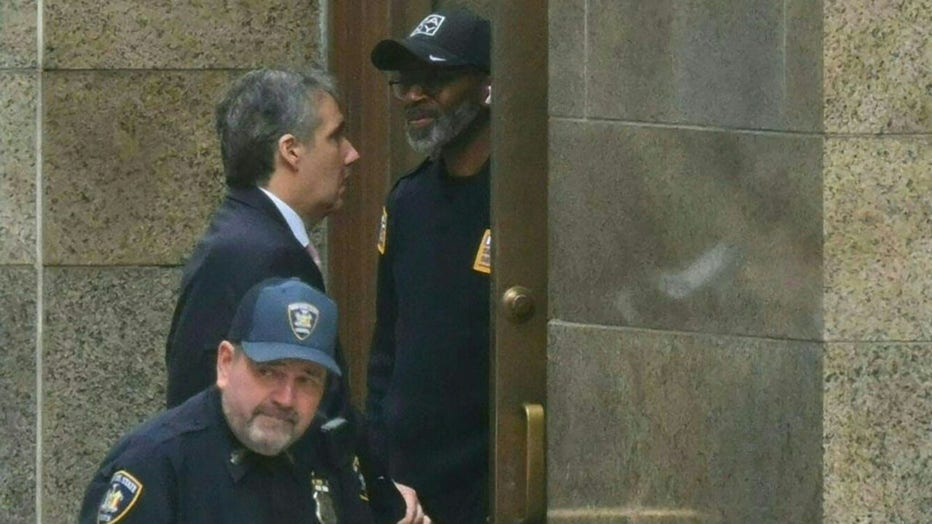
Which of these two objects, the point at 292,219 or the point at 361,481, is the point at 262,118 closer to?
the point at 292,219

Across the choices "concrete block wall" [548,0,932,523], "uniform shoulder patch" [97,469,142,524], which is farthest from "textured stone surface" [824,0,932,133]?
"uniform shoulder patch" [97,469,142,524]

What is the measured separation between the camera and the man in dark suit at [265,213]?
15.9ft

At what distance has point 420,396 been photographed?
5.32m

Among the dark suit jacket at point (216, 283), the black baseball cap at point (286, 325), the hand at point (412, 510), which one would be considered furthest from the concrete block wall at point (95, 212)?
the black baseball cap at point (286, 325)

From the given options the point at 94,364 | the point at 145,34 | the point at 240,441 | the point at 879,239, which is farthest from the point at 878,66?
the point at 94,364

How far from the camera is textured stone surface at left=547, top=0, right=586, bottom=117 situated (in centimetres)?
489

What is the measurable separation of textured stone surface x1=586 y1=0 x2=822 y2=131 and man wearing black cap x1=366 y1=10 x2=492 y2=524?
0.54 m

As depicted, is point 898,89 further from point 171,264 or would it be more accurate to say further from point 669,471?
point 171,264

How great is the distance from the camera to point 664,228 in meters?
4.89

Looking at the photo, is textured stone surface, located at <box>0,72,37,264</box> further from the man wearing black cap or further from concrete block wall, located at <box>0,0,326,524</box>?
the man wearing black cap

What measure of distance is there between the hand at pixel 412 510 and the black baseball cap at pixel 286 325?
68cm

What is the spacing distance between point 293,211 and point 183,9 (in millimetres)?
1912

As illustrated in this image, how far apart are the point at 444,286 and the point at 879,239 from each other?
43.9 inches

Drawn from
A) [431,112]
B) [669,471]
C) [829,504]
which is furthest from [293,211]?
[829,504]
